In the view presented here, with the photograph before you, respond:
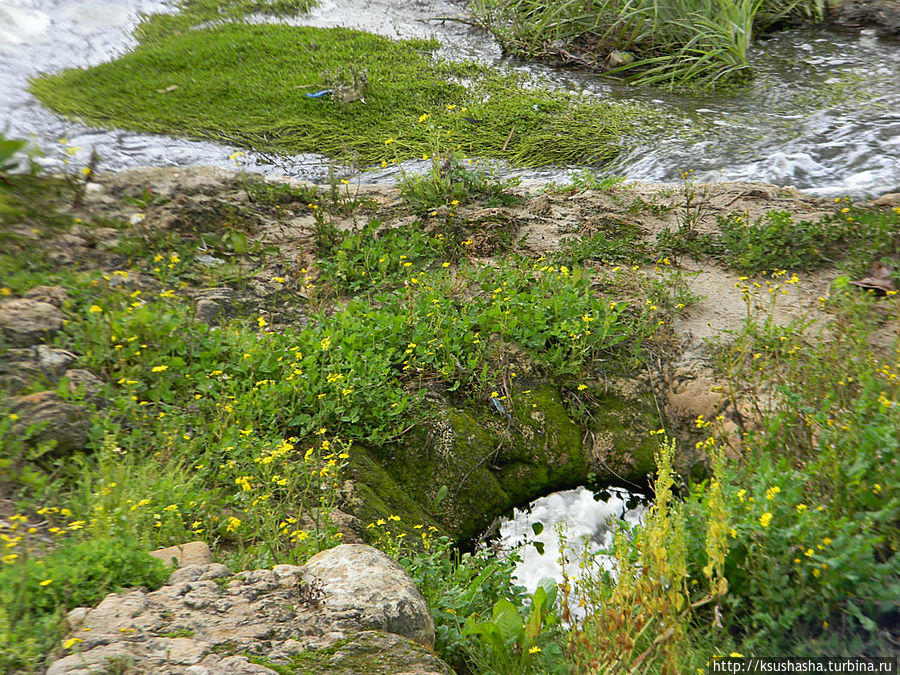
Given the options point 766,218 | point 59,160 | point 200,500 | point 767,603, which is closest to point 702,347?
point 766,218

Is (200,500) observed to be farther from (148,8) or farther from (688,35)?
(148,8)

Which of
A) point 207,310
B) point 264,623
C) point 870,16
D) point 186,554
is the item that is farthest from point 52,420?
point 870,16

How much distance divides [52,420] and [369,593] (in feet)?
6.67

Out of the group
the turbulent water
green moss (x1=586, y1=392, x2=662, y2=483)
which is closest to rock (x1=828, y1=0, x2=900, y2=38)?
the turbulent water

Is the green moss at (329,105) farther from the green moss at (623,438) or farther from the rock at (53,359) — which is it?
the rock at (53,359)

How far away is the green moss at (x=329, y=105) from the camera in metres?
7.47

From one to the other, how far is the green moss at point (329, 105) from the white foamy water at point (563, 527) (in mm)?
4094

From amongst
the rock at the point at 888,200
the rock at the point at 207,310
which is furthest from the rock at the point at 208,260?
the rock at the point at 888,200

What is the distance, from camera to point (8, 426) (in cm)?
324

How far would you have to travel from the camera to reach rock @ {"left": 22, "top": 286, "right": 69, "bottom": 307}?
13.6 feet

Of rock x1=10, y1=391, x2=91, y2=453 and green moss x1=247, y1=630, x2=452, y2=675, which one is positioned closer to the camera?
green moss x1=247, y1=630, x2=452, y2=675

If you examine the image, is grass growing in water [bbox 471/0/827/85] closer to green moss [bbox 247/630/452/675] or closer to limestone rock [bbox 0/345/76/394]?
limestone rock [bbox 0/345/76/394]

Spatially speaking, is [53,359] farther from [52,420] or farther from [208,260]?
[208,260]

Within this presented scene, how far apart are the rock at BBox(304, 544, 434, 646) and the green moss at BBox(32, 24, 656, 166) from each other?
4.97 metres
